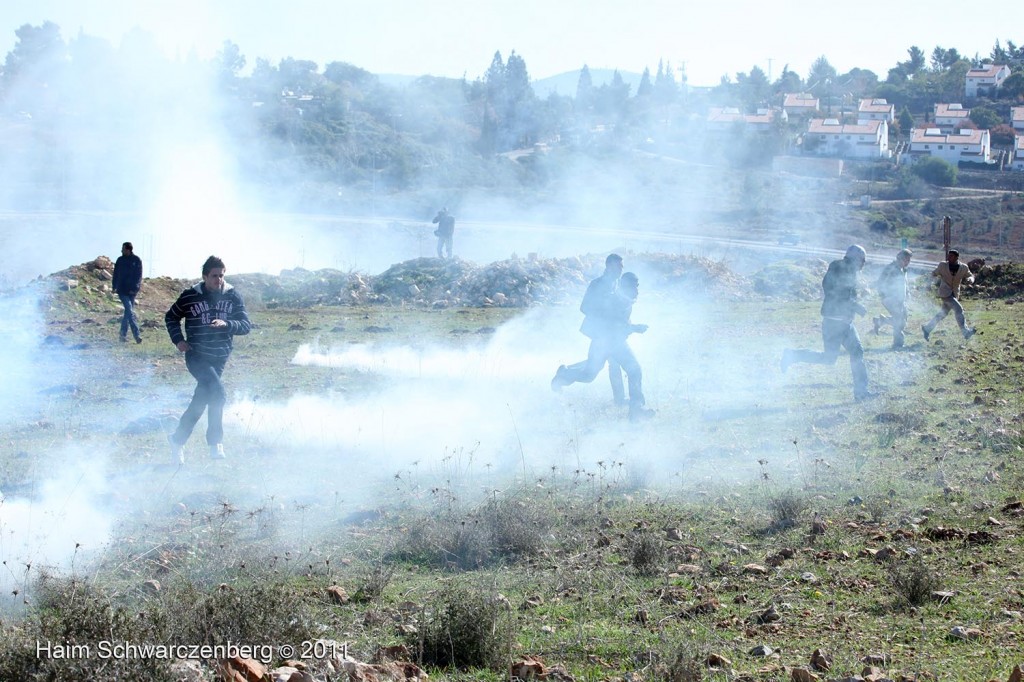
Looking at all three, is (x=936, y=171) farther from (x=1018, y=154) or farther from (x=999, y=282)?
(x=999, y=282)

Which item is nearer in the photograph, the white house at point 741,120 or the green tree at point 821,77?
the white house at point 741,120

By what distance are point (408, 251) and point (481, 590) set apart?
3747 cm

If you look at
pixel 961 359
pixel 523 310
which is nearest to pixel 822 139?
pixel 523 310

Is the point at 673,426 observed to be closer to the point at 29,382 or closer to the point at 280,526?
the point at 280,526

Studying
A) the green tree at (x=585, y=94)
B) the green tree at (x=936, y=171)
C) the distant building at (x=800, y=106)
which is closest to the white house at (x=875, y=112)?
the distant building at (x=800, y=106)

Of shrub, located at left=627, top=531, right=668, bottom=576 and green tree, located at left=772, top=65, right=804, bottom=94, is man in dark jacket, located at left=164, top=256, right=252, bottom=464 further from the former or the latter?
green tree, located at left=772, top=65, right=804, bottom=94

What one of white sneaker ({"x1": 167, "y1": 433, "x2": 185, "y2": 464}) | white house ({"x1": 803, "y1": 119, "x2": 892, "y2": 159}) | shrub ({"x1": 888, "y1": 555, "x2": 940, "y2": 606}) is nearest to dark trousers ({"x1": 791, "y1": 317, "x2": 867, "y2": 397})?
shrub ({"x1": 888, "y1": 555, "x2": 940, "y2": 606})

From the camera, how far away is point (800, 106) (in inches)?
4323

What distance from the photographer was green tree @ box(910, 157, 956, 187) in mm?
68500

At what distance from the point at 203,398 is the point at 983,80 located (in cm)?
12510

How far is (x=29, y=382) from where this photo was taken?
12883 mm

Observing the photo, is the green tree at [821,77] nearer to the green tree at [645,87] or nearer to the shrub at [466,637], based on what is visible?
the green tree at [645,87]

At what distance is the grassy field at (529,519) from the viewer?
5.18m

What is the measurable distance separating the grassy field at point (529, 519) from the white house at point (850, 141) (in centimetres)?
7282
